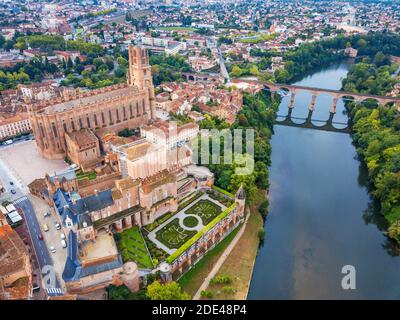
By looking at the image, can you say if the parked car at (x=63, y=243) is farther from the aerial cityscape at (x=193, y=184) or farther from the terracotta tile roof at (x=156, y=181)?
the terracotta tile roof at (x=156, y=181)

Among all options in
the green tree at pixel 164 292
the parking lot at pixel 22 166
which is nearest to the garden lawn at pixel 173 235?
the green tree at pixel 164 292

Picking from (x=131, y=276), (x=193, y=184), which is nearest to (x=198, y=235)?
(x=131, y=276)

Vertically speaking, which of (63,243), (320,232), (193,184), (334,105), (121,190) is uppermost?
(121,190)

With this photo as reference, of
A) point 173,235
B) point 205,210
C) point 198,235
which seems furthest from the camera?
point 205,210

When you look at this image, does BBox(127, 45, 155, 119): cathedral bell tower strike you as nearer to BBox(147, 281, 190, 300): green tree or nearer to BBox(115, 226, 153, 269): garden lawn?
BBox(115, 226, 153, 269): garden lawn

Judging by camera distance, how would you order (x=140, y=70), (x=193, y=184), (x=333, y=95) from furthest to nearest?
(x=333, y=95) < (x=140, y=70) < (x=193, y=184)

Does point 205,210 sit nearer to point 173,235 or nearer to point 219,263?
point 173,235

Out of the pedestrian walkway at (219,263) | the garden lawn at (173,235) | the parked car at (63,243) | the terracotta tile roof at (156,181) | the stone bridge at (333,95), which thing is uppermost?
the terracotta tile roof at (156,181)
